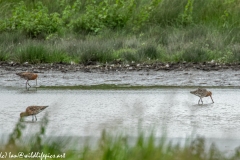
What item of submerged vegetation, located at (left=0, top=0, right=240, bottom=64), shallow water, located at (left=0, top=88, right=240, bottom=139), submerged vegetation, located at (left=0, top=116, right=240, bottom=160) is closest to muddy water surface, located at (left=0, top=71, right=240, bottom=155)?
shallow water, located at (left=0, top=88, right=240, bottom=139)

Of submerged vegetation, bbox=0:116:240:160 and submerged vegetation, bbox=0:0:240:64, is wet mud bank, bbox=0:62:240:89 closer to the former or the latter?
submerged vegetation, bbox=0:0:240:64

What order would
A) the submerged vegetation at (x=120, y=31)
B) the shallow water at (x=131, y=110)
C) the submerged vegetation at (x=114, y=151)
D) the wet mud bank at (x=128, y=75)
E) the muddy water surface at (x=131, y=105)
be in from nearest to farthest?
the submerged vegetation at (x=114, y=151)
the muddy water surface at (x=131, y=105)
the shallow water at (x=131, y=110)
the wet mud bank at (x=128, y=75)
the submerged vegetation at (x=120, y=31)

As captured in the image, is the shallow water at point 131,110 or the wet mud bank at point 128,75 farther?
the wet mud bank at point 128,75

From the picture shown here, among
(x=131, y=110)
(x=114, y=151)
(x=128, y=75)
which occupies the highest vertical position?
(x=114, y=151)

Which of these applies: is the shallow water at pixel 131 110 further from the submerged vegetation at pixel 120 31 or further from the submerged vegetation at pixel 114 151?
the submerged vegetation at pixel 120 31

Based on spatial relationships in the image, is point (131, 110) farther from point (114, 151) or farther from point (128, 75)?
point (114, 151)

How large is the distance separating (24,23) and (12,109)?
34.9 ft

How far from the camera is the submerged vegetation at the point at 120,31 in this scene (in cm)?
1744

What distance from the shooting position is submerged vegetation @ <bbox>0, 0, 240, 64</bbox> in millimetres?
17438

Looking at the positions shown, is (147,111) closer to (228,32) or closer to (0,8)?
(228,32)

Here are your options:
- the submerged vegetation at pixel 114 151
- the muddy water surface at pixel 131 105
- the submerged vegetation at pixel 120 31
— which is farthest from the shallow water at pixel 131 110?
the submerged vegetation at pixel 120 31

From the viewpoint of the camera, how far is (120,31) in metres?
20.8

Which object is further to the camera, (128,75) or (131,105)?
(128,75)

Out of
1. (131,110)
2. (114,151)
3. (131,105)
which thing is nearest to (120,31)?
(131,105)
